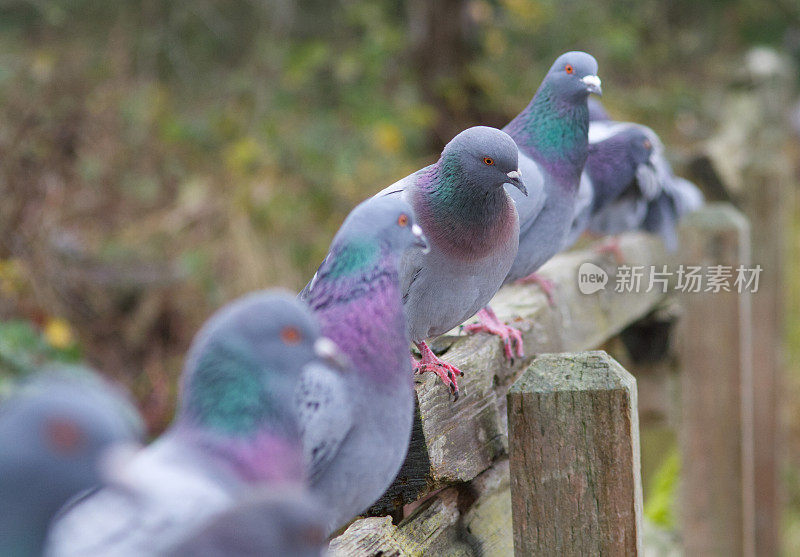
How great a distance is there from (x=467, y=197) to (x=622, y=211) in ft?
4.79

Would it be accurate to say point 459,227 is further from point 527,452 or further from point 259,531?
point 259,531

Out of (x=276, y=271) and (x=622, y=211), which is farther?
(x=276, y=271)

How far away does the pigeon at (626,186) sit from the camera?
301 centimetres

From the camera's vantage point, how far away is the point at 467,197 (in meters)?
1.88

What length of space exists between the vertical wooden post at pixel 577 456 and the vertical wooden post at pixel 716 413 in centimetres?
230

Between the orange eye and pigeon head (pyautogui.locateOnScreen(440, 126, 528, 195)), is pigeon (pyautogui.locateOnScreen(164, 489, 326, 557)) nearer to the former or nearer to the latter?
the orange eye

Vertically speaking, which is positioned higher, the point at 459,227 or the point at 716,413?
the point at 459,227

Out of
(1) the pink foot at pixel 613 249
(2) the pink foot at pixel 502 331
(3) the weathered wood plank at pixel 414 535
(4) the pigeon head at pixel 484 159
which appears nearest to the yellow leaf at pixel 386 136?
(1) the pink foot at pixel 613 249

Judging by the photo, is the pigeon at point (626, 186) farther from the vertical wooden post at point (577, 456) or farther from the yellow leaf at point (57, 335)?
the yellow leaf at point (57, 335)

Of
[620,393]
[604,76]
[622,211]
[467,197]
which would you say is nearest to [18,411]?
[620,393]

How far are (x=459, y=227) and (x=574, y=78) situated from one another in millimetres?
779

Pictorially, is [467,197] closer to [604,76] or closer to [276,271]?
[276,271]

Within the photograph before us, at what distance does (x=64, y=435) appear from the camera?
0.85 m

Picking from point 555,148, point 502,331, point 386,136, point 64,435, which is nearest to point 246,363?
point 64,435
